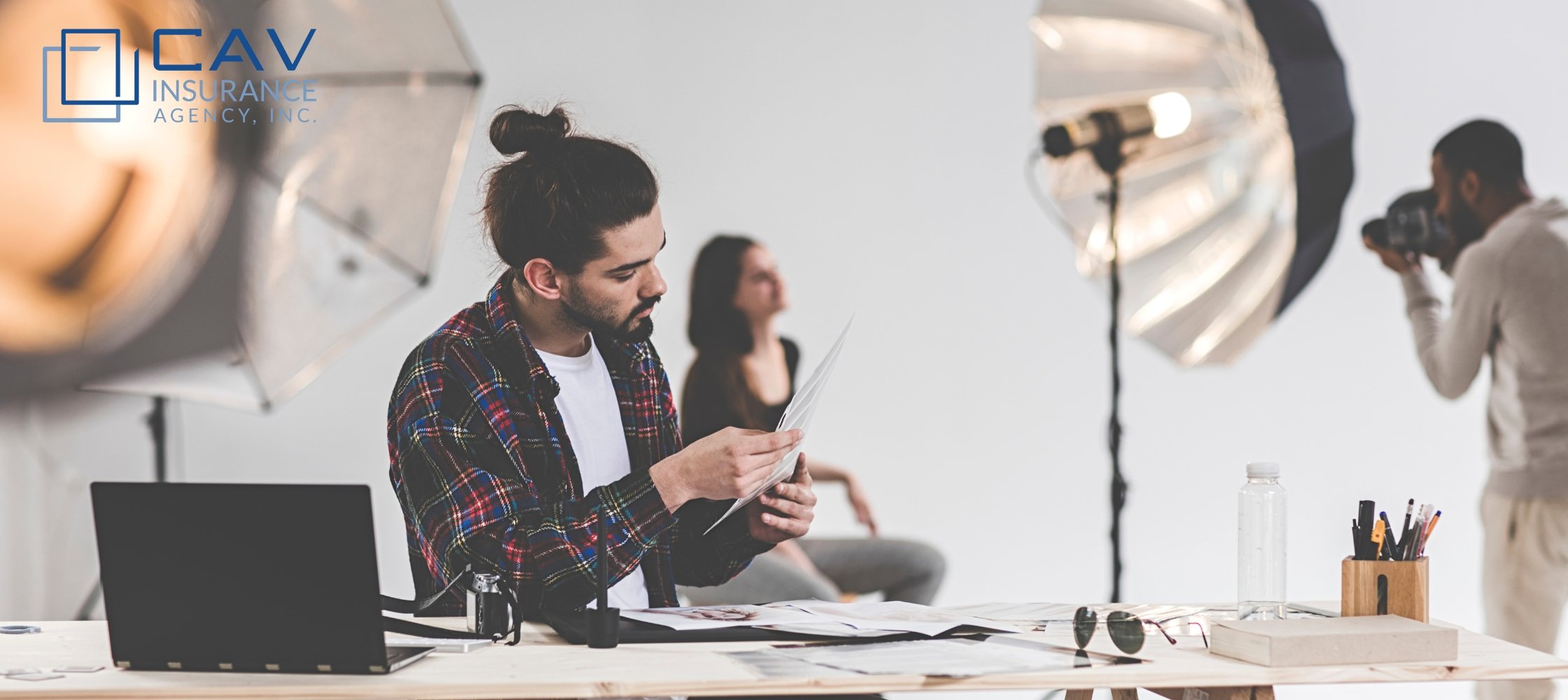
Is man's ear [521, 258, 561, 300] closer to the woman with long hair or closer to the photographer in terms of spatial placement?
the woman with long hair

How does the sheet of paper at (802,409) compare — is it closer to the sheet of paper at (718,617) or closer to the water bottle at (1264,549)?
the sheet of paper at (718,617)

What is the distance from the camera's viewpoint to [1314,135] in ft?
10.4

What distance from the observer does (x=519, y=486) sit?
1.41 m

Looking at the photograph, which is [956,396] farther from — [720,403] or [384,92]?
[384,92]

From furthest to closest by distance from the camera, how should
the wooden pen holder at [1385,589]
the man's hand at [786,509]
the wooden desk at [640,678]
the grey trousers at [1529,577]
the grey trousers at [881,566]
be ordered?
the grey trousers at [881,566] → the grey trousers at [1529,577] → the man's hand at [786,509] → the wooden pen holder at [1385,589] → the wooden desk at [640,678]

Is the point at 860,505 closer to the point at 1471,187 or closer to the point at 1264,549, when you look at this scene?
the point at 1471,187

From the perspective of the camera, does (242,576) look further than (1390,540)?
No

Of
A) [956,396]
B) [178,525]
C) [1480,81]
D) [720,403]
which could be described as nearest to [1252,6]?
[1480,81]

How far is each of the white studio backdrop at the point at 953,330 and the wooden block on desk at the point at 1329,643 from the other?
6.26ft

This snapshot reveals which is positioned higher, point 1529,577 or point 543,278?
point 543,278

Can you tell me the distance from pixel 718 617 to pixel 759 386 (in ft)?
4.71

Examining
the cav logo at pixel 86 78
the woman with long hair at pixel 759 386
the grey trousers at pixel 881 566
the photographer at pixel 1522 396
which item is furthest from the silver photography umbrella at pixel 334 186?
the photographer at pixel 1522 396

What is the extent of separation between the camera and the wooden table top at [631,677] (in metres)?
1.06

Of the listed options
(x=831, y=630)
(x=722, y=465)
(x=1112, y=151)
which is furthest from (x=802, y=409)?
(x=1112, y=151)
